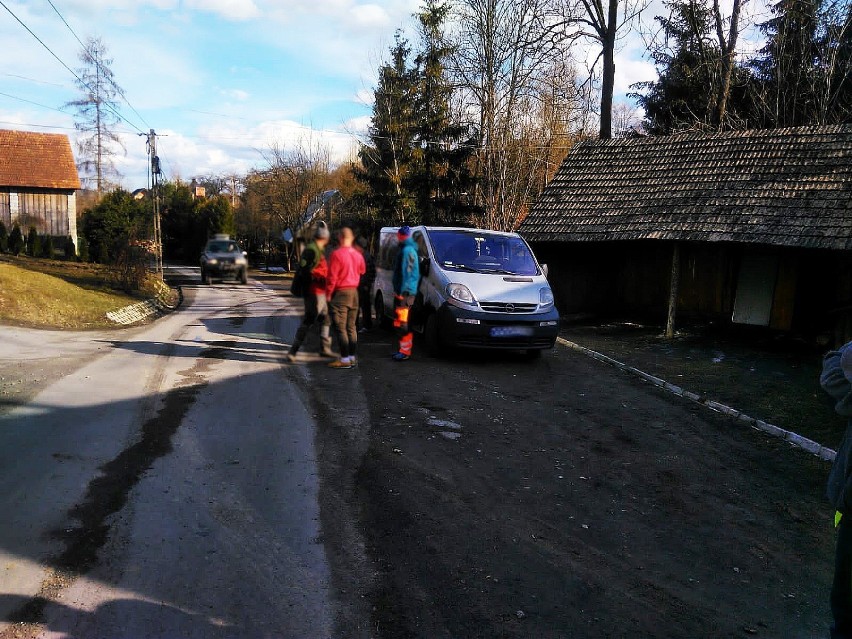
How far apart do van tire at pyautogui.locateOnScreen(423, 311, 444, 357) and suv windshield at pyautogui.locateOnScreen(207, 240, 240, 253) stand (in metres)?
24.0

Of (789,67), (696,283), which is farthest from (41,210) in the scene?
(789,67)

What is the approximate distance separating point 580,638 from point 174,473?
3410 mm

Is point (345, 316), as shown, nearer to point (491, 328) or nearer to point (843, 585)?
point (491, 328)

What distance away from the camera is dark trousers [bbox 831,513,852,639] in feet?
10.4

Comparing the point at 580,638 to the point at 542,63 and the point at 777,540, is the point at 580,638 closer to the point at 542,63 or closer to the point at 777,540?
the point at 777,540

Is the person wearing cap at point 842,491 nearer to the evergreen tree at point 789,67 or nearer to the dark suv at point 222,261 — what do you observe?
the evergreen tree at point 789,67

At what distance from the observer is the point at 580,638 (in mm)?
3439

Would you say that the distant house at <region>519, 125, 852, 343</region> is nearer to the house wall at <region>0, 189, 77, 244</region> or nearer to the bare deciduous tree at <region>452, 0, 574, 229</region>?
the bare deciduous tree at <region>452, 0, 574, 229</region>

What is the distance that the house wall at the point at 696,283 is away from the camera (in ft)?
46.1

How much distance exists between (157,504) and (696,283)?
47.0ft

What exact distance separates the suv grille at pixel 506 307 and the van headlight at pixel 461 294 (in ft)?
0.55

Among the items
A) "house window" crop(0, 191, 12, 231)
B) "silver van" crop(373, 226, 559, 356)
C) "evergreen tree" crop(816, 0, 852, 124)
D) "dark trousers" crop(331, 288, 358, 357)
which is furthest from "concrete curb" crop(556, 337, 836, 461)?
"house window" crop(0, 191, 12, 231)

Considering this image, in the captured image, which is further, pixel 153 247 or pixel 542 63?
pixel 542 63

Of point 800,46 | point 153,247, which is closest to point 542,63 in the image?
point 800,46
